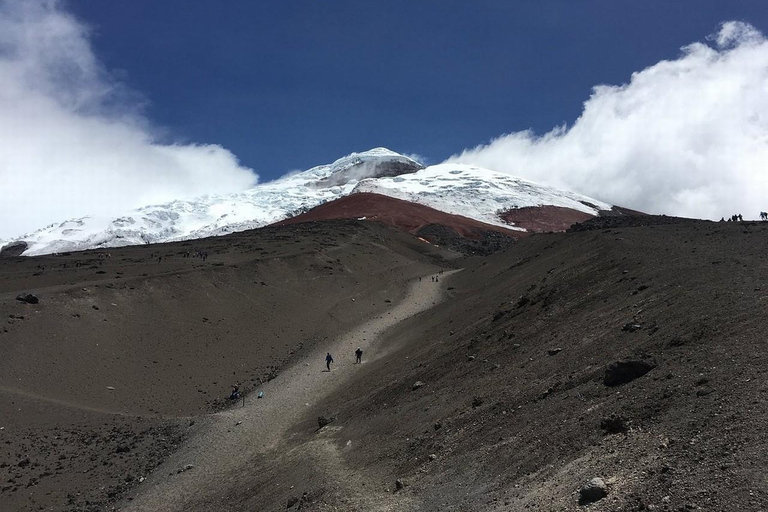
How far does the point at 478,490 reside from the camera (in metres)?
9.49

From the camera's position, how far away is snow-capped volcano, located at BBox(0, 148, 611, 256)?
97625mm

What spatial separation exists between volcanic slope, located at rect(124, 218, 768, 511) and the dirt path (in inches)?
22.9

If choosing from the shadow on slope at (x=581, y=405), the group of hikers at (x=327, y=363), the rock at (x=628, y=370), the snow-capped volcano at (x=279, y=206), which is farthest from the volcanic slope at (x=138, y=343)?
the snow-capped volcano at (x=279, y=206)

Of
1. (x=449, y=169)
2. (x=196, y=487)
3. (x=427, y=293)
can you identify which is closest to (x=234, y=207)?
(x=449, y=169)

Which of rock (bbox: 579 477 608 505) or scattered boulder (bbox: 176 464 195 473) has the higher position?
rock (bbox: 579 477 608 505)

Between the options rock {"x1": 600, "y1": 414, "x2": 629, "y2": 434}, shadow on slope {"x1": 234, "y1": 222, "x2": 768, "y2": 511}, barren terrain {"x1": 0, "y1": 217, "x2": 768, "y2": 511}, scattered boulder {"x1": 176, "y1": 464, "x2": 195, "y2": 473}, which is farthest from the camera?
scattered boulder {"x1": 176, "y1": 464, "x2": 195, "y2": 473}

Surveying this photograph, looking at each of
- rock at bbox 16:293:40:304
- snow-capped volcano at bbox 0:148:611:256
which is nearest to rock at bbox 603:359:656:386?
rock at bbox 16:293:40:304

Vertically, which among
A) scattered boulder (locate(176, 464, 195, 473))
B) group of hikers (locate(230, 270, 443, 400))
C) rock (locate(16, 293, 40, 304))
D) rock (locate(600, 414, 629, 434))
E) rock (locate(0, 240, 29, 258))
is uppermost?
rock (locate(0, 240, 29, 258))

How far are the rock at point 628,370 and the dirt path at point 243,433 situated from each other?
5.36m

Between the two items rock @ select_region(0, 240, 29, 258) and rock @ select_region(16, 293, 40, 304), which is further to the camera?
rock @ select_region(0, 240, 29, 258)

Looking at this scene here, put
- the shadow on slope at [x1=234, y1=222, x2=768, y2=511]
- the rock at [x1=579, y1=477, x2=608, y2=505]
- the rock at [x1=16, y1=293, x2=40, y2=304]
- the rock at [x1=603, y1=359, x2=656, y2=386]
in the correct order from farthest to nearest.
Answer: the rock at [x1=16, y1=293, x2=40, y2=304]
the rock at [x1=603, y1=359, x2=656, y2=386]
the shadow on slope at [x1=234, y1=222, x2=768, y2=511]
the rock at [x1=579, y1=477, x2=608, y2=505]

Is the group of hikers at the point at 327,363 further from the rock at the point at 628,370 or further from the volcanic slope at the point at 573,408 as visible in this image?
the rock at the point at 628,370

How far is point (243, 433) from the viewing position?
19094 mm

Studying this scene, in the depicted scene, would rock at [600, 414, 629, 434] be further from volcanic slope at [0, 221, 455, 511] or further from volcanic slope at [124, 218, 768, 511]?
volcanic slope at [0, 221, 455, 511]
